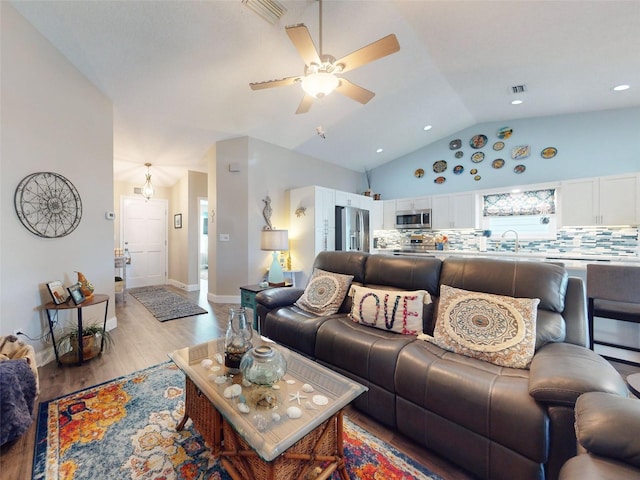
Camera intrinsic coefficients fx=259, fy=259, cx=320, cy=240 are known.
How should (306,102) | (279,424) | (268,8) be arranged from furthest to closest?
(306,102)
(268,8)
(279,424)

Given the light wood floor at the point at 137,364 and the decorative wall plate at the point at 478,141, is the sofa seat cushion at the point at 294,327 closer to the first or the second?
the light wood floor at the point at 137,364

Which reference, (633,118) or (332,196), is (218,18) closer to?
(332,196)

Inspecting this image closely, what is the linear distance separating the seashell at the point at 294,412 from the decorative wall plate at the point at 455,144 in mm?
5704

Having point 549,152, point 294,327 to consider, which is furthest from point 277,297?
point 549,152

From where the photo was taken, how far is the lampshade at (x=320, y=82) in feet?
6.93

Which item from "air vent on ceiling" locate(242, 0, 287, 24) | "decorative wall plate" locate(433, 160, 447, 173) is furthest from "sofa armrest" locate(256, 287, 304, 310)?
"decorative wall plate" locate(433, 160, 447, 173)

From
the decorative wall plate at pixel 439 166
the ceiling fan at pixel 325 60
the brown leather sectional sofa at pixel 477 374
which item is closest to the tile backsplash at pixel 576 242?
the decorative wall plate at pixel 439 166

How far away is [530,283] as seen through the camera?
1.64 metres

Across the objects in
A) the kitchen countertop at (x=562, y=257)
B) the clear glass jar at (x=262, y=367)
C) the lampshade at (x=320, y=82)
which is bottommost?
the clear glass jar at (x=262, y=367)

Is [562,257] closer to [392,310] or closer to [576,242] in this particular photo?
[576,242]

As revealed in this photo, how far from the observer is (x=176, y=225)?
6172 mm

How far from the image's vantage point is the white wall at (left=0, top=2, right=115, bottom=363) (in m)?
2.05

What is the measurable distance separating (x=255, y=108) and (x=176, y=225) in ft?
12.6

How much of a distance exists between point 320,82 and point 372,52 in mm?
450
